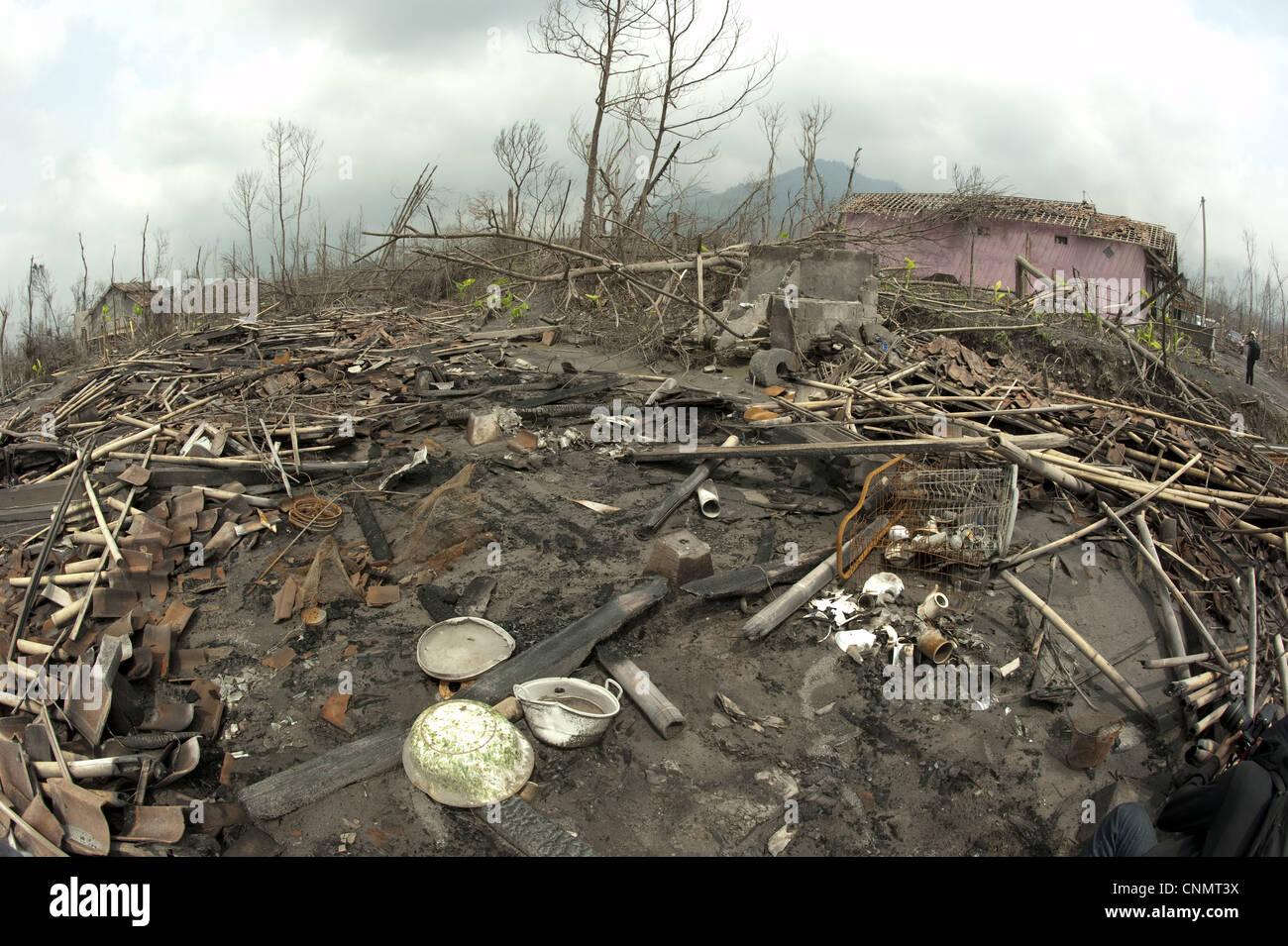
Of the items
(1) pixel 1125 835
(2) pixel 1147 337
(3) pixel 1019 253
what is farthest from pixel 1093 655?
(3) pixel 1019 253

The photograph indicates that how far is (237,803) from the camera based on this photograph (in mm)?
3656

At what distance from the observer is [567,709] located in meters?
3.91

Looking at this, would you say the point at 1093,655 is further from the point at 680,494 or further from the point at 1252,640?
the point at 680,494

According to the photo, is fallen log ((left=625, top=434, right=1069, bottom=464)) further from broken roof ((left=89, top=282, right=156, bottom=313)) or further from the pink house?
the pink house

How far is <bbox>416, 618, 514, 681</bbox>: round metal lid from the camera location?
445 cm

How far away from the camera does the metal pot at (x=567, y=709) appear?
3.95 m

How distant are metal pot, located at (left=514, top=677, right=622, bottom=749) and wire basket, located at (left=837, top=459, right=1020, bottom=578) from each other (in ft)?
7.06

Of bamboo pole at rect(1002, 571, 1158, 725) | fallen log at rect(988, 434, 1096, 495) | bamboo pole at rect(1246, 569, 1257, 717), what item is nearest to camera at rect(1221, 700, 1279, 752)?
bamboo pole at rect(1246, 569, 1257, 717)

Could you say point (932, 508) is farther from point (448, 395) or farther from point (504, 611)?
point (448, 395)

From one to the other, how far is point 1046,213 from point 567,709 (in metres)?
24.9

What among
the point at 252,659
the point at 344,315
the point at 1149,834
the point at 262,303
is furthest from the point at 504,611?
the point at 262,303

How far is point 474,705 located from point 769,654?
1948mm

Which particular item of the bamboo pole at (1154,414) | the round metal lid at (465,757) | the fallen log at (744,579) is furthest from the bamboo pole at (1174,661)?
the round metal lid at (465,757)

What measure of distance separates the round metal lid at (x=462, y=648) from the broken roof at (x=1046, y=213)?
19.9 metres
